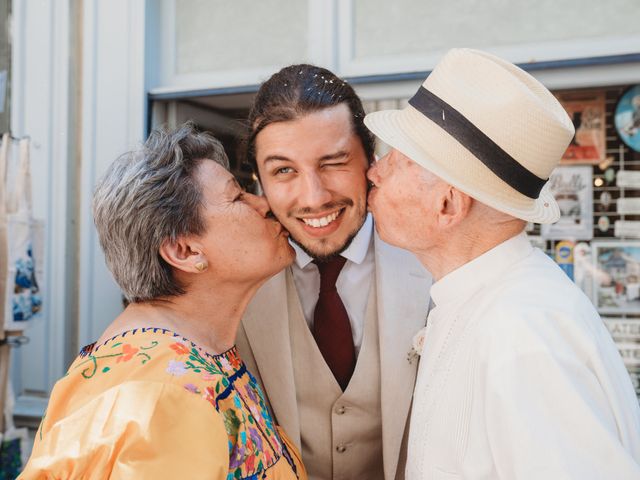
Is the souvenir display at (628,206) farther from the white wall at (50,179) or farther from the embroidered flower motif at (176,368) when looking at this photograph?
the white wall at (50,179)

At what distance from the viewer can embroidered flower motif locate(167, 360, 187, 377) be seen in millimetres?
1370

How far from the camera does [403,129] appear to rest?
1566 millimetres

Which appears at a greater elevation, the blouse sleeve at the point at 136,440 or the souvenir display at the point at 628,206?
→ the souvenir display at the point at 628,206

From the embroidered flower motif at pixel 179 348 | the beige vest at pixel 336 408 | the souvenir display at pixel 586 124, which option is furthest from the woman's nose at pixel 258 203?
the souvenir display at pixel 586 124

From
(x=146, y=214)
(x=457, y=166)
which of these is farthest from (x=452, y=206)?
(x=146, y=214)

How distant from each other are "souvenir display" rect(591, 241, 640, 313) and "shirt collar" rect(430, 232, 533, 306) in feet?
6.74

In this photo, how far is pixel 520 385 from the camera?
3.81 ft

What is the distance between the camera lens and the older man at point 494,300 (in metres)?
1.13

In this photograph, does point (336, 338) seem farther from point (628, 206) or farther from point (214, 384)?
point (628, 206)

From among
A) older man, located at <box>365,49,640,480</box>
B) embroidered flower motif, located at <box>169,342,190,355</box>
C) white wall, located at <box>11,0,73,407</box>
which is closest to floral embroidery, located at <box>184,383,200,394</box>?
embroidered flower motif, located at <box>169,342,190,355</box>

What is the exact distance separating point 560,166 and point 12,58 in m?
3.29

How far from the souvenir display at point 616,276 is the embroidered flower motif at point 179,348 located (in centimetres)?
262

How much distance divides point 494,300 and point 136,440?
84cm

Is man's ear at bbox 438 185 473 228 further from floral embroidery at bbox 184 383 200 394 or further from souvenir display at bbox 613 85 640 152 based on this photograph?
souvenir display at bbox 613 85 640 152
